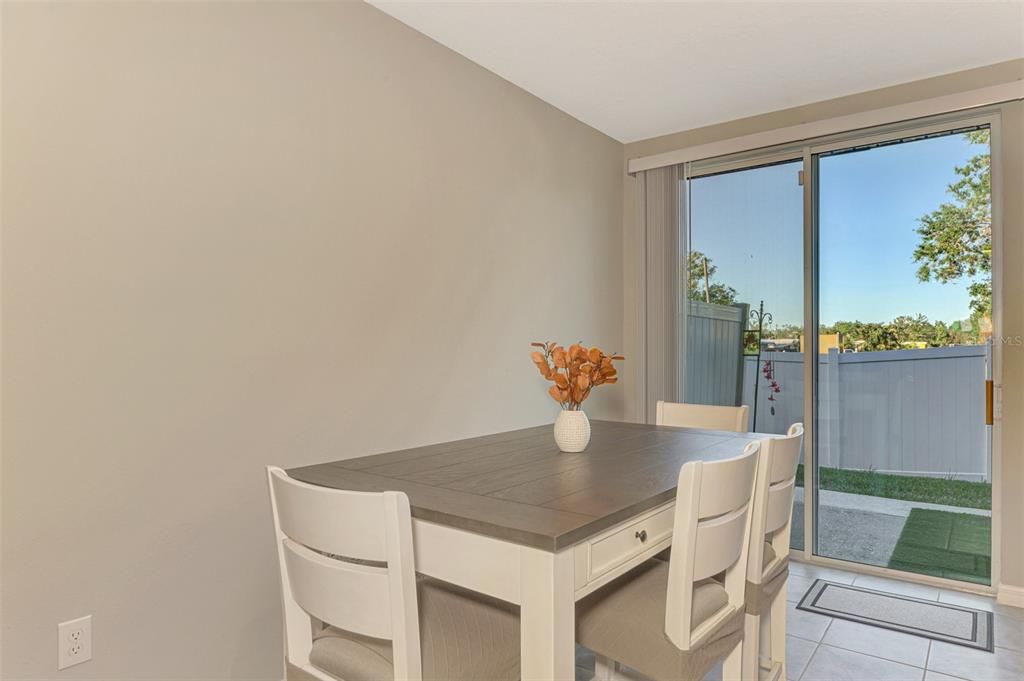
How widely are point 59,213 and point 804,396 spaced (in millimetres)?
3447

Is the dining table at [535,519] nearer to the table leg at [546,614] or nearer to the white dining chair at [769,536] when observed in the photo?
the table leg at [546,614]

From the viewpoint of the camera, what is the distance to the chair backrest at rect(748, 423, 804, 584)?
Result: 5.35ft

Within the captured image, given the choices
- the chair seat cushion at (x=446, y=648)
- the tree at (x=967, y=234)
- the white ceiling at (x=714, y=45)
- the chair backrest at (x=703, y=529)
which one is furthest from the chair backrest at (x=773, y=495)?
the tree at (x=967, y=234)

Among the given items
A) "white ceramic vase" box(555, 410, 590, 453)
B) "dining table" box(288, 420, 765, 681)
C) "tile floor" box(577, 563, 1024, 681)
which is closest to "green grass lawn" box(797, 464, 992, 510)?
"tile floor" box(577, 563, 1024, 681)

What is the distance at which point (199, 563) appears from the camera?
193cm

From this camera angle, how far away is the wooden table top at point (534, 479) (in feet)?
3.93

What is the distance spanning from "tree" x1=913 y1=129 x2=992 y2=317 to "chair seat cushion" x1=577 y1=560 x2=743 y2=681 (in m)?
2.43

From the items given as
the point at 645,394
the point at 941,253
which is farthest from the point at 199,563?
the point at 941,253

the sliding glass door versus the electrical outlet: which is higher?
the sliding glass door

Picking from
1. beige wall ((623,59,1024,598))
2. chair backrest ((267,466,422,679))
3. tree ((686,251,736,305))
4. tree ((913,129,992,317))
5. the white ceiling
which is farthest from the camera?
tree ((686,251,736,305))

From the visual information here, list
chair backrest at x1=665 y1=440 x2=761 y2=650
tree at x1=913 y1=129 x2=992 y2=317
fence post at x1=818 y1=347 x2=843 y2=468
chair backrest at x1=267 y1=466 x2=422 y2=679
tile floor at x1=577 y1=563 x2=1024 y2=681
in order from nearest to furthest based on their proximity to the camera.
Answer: chair backrest at x1=267 y1=466 x2=422 y2=679 < chair backrest at x1=665 y1=440 x2=761 y2=650 < tile floor at x1=577 y1=563 x2=1024 y2=681 < tree at x1=913 y1=129 x2=992 y2=317 < fence post at x1=818 y1=347 x2=843 y2=468

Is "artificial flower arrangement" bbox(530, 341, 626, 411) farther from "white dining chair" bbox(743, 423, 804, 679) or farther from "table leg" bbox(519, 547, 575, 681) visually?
"table leg" bbox(519, 547, 575, 681)

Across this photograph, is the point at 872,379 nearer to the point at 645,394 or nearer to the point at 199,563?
the point at 645,394

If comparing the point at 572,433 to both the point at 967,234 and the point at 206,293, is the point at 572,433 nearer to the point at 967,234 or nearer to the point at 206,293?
the point at 206,293
